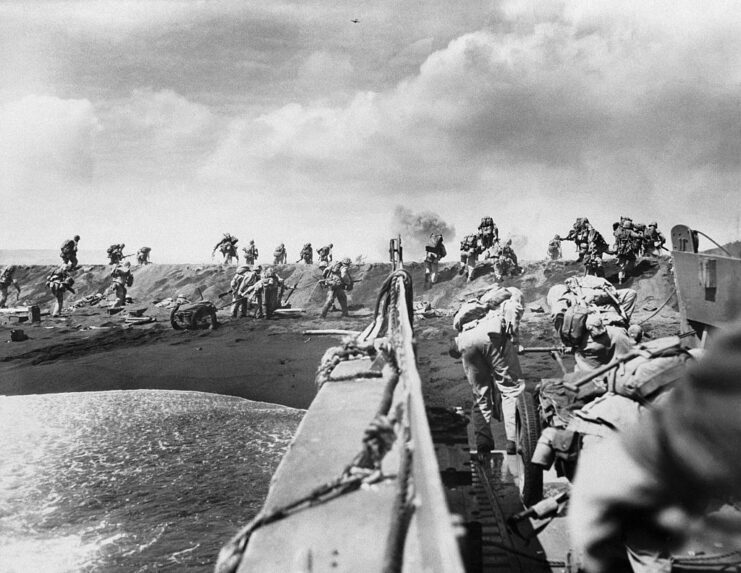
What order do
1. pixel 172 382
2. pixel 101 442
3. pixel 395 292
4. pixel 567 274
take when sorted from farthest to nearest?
pixel 567 274 → pixel 172 382 → pixel 101 442 → pixel 395 292

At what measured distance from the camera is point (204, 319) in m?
23.8

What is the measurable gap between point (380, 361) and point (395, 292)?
100 cm

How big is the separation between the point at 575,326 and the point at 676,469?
439 centimetres

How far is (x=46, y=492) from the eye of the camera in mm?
7945

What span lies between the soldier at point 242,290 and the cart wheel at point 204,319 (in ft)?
5.75

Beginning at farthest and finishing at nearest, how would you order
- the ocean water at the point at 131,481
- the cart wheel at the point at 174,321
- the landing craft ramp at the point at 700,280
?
the cart wheel at the point at 174,321 → the ocean water at the point at 131,481 → the landing craft ramp at the point at 700,280

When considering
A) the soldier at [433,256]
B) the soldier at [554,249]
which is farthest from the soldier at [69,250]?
the soldier at [554,249]

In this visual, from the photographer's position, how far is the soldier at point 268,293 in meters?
24.5

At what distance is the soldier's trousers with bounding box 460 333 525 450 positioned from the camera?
288 inches

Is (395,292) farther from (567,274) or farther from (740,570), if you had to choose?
(567,274)

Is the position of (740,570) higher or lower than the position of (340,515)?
lower

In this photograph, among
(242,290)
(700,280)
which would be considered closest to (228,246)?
(242,290)

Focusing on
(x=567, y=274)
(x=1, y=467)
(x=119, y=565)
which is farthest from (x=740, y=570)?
(x=567, y=274)

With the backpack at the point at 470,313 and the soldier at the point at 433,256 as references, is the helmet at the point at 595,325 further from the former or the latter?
the soldier at the point at 433,256
